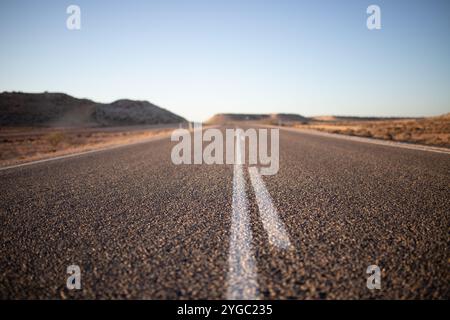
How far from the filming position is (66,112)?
247ft

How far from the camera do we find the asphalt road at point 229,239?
124 centimetres

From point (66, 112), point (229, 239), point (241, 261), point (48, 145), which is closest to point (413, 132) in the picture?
point (229, 239)

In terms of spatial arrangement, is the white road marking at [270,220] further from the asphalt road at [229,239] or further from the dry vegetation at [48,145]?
the dry vegetation at [48,145]

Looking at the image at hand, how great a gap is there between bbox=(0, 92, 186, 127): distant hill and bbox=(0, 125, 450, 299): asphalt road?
234ft

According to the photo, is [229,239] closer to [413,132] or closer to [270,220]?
[270,220]

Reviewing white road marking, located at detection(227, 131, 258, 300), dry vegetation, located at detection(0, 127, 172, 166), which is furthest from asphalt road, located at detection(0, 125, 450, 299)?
dry vegetation, located at detection(0, 127, 172, 166)

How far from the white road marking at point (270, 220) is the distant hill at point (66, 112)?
237ft

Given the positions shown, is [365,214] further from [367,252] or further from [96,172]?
[96,172]

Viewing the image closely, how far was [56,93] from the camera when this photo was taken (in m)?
85.5

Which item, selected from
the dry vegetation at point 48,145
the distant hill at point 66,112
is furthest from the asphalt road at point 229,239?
the distant hill at point 66,112

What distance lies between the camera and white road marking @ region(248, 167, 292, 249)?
1666mm

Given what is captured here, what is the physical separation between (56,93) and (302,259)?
10551 cm
